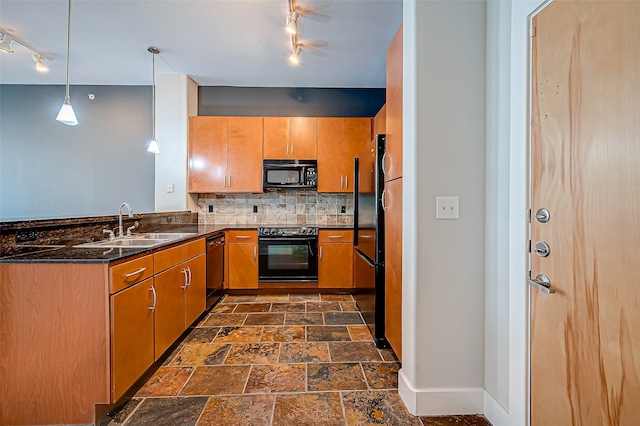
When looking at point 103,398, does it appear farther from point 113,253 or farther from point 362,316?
point 362,316

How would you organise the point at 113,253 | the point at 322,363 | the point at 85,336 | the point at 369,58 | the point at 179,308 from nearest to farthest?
the point at 85,336, the point at 113,253, the point at 322,363, the point at 179,308, the point at 369,58

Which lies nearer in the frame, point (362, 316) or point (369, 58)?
point (362, 316)

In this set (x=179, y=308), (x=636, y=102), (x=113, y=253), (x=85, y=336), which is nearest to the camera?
(x=636, y=102)

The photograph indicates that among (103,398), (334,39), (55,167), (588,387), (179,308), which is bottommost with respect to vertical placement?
(103,398)

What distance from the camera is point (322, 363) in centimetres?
200

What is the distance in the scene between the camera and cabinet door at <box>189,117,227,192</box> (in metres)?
3.70

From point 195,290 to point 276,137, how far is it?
83.8 inches

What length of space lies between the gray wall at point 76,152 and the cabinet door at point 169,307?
2219 mm

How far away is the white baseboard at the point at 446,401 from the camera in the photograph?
1.50 metres

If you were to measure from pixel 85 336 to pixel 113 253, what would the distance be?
424 millimetres

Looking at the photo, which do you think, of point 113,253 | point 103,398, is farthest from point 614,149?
point 103,398

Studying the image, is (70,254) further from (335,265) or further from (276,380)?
(335,265)

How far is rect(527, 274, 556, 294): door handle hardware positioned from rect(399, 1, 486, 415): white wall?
1.10 feet

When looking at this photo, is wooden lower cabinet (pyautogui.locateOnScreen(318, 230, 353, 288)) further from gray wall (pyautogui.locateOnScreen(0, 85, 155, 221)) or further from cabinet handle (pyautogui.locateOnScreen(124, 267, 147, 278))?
gray wall (pyautogui.locateOnScreen(0, 85, 155, 221))
